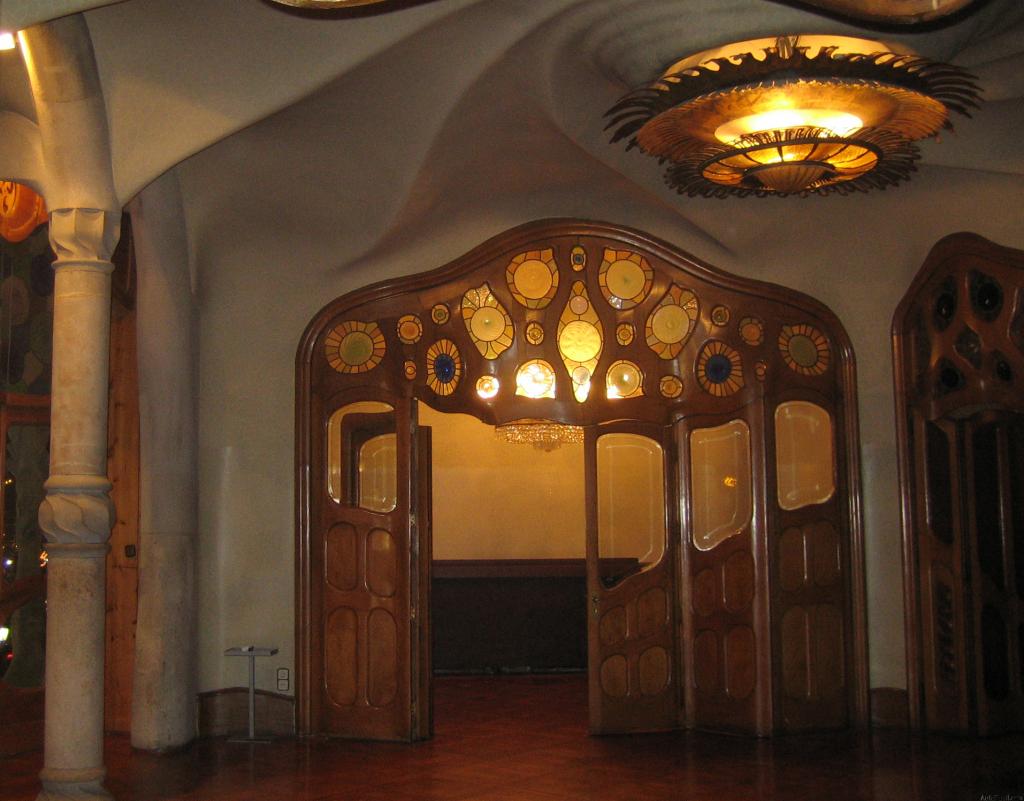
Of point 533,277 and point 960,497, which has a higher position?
point 533,277

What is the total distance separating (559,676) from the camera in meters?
11.4

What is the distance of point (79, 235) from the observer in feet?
19.4

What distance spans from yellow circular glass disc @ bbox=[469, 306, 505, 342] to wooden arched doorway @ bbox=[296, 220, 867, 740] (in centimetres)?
1

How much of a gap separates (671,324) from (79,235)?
4.36 metres

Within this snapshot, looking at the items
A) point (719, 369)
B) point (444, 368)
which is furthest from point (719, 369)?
point (444, 368)

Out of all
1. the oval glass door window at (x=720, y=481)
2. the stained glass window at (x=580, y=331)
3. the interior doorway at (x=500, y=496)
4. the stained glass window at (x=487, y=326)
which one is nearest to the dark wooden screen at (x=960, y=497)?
the oval glass door window at (x=720, y=481)

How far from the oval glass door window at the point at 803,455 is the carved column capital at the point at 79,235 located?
15.7 feet

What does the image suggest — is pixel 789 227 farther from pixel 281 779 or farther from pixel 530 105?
pixel 281 779

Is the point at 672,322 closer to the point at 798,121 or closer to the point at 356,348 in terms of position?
the point at 356,348

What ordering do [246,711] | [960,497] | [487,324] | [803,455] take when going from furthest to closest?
[487,324]
[803,455]
[246,711]
[960,497]

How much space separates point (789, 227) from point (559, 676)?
4.77 metres

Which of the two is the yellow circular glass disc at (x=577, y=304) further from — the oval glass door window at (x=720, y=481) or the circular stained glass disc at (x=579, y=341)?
the oval glass door window at (x=720, y=481)

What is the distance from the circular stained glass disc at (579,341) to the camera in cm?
889

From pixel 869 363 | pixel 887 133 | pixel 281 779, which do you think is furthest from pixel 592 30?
pixel 281 779
